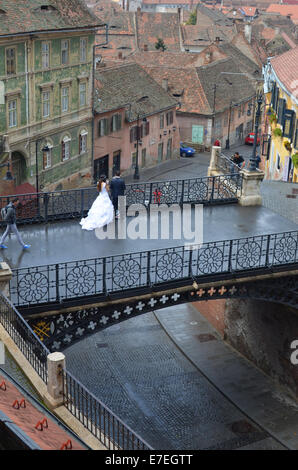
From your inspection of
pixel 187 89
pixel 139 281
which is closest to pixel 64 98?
pixel 187 89

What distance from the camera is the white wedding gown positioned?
21.0m

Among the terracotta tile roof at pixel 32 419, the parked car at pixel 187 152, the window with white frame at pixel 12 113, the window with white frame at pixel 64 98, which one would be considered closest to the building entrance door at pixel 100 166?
the window with white frame at pixel 64 98

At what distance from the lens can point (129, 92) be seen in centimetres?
5581

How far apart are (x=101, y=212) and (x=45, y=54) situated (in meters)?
23.2

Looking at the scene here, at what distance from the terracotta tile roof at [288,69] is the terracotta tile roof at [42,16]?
12.5 meters

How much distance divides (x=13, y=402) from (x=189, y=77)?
59.3m

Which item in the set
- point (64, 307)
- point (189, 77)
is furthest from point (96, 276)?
point (189, 77)

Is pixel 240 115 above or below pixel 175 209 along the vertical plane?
below

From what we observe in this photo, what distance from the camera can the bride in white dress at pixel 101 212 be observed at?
68.8ft

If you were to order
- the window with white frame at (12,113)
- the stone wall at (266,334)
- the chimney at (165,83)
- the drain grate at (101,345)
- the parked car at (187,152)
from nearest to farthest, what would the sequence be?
the stone wall at (266,334) < the drain grate at (101,345) < the window with white frame at (12,113) < the parked car at (187,152) < the chimney at (165,83)

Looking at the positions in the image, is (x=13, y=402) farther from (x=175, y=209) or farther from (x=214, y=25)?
(x=214, y=25)

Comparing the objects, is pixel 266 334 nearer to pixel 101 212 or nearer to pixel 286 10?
pixel 101 212

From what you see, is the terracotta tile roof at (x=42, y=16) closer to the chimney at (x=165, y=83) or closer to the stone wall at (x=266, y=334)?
the stone wall at (x=266, y=334)

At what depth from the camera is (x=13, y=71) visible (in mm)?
38625
